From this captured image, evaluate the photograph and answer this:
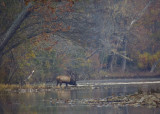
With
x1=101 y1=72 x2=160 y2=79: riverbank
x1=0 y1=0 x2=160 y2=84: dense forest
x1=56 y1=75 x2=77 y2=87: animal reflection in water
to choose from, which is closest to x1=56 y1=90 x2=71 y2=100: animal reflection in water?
x1=0 y1=0 x2=160 y2=84: dense forest

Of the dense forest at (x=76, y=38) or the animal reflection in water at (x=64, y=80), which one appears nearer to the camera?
the dense forest at (x=76, y=38)

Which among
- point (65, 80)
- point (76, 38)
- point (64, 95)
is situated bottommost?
point (64, 95)

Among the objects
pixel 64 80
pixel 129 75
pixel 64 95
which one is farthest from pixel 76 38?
pixel 129 75

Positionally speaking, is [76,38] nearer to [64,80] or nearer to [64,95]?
[64,95]

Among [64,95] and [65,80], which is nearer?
[64,95]

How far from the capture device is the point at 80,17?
2662cm

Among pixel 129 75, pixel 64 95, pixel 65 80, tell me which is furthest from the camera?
pixel 129 75

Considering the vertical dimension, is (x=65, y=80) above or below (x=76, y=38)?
below

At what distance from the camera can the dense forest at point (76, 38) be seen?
2528 centimetres

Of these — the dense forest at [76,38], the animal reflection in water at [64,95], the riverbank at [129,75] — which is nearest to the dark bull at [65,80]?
the dense forest at [76,38]

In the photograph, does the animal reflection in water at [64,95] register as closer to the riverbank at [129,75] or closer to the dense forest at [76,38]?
the dense forest at [76,38]

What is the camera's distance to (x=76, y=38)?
2639 cm

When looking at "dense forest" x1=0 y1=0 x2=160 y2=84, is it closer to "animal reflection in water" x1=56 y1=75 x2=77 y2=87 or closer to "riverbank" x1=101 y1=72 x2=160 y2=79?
"riverbank" x1=101 y1=72 x2=160 y2=79

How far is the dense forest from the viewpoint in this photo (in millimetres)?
25281
